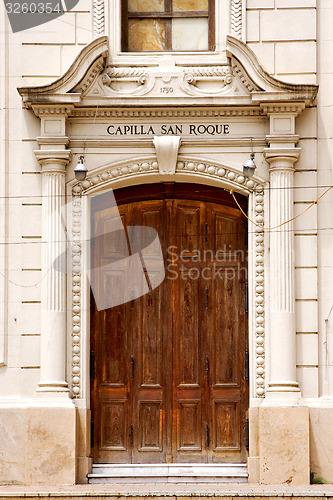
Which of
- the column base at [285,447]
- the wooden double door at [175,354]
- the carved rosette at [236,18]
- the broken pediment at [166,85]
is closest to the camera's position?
the column base at [285,447]

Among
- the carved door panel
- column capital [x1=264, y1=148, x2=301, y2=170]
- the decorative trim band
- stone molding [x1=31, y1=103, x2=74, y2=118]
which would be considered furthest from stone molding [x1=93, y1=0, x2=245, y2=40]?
the carved door panel

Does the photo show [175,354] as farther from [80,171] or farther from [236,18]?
[236,18]

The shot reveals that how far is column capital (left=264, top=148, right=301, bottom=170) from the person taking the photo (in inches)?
518

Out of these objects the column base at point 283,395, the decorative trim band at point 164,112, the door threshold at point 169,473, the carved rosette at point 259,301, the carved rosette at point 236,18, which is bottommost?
the door threshold at point 169,473

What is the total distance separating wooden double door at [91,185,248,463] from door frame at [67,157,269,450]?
393 mm

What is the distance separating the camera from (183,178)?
13672 millimetres

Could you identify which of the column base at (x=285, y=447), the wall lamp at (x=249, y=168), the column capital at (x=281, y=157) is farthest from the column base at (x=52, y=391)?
the column capital at (x=281, y=157)

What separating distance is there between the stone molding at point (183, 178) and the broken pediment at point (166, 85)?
0.94m

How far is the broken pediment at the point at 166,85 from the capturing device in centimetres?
1311

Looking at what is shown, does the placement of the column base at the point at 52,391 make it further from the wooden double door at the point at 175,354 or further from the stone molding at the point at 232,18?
the stone molding at the point at 232,18

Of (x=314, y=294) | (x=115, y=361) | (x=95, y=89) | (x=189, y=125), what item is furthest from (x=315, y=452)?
(x=95, y=89)

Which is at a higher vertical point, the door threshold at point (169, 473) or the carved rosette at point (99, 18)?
the carved rosette at point (99, 18)

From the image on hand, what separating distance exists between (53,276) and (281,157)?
370 cm

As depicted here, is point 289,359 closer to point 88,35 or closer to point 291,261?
point 291,261
